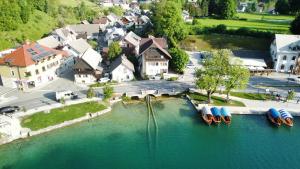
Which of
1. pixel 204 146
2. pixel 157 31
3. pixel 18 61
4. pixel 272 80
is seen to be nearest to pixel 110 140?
pixel 204 146

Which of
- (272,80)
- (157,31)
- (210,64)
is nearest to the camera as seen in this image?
(210,64)

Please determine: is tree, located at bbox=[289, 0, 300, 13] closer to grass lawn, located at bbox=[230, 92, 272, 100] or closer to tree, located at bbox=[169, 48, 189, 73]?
grass lawn, located at bbox=[230, 92, 272, 100]

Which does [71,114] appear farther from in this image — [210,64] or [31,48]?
[210,64]

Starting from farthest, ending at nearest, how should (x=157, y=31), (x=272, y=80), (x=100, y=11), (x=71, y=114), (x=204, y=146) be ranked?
(x=100, y=11), (x=157, y=31), (x=272, y=80), (x=71, y=114), (x=204, y=146)

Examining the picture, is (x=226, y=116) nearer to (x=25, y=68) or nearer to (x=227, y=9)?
(x=25, y=68)

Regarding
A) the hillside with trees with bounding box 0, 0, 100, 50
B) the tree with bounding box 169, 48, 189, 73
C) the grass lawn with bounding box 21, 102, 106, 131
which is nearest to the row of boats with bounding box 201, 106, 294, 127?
the tree with bounding box 169, 48, 189, 73

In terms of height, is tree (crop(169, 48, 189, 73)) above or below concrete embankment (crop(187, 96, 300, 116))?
above
